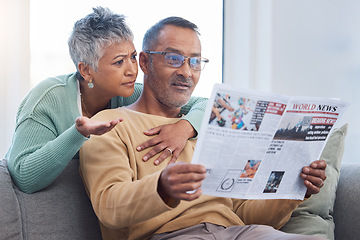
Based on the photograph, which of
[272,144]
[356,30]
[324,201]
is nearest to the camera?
[272,144]

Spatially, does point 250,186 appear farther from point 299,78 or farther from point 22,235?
point 299,78

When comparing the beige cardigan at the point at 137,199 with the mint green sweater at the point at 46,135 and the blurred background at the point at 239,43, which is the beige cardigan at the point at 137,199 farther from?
the blurred background at the point at 239,43

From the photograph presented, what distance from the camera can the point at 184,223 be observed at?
148 cm

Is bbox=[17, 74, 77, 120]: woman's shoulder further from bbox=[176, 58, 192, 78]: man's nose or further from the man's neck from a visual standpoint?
bbox=[176, 58, 192, 78]: man's nose

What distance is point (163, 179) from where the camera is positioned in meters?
1.19

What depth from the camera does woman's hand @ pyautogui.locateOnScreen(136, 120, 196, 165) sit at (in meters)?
1.55

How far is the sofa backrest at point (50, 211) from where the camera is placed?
151cm

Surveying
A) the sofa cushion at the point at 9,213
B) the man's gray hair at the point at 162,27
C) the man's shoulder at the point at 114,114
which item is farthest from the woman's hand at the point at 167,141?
the sofa cushion at the point at 9,213

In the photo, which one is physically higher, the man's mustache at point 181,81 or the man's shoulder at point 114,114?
the man's mustache at point 181,81

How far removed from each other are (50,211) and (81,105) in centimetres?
46

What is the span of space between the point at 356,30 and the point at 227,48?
91cm

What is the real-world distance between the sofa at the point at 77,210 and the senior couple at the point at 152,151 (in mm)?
98

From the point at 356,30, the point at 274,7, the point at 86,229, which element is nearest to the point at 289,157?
the point at 86,229

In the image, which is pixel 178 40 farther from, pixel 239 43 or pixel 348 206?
pixel 239 43
